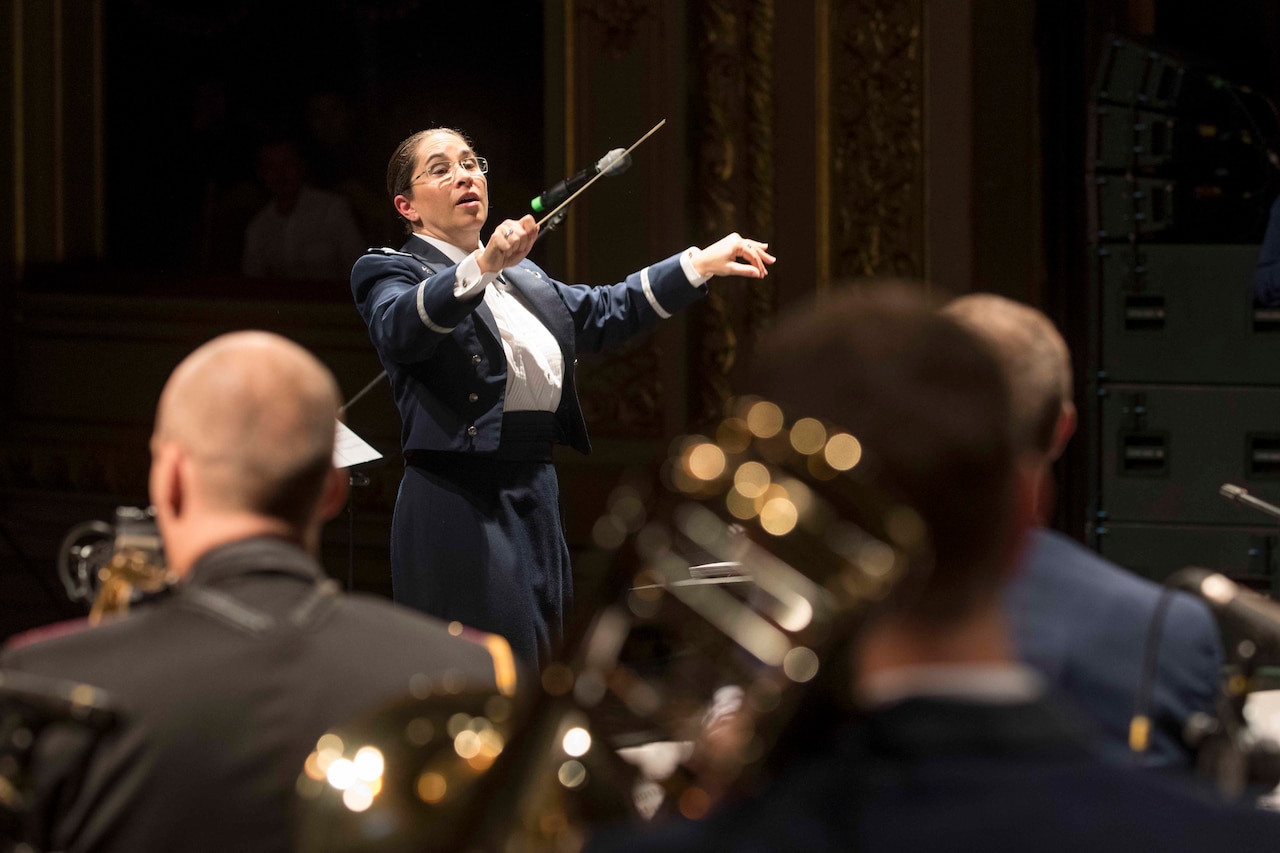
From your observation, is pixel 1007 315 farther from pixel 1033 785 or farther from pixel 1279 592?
pixel 1279 592

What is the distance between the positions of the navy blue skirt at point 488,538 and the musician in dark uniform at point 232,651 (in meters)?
1.31

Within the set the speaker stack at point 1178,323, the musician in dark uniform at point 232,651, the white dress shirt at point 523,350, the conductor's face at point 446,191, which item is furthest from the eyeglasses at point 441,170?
the speaker stack at point 1178,323

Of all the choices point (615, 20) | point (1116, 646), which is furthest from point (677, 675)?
point (615, 20)

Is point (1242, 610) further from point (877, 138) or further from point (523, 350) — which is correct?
point (877, 138)

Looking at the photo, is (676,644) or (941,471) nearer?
(941,471)

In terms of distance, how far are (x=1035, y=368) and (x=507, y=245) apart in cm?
119

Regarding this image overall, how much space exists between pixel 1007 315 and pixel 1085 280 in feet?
9.72

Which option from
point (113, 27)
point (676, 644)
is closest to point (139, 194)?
point (113, 27)

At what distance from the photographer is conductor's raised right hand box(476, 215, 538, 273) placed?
2.42 metres

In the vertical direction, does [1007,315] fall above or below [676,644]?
above

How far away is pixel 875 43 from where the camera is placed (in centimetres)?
432

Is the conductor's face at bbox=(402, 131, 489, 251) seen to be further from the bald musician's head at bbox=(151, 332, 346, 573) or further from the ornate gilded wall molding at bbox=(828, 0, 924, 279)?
the ornate gilded wall molding at bbox=(828, 0, 924, 279)

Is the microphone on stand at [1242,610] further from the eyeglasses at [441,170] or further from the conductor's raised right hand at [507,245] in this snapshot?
the eyeglasses at [441,170]

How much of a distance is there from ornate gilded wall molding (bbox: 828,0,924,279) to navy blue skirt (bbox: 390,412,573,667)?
1.92 metres
